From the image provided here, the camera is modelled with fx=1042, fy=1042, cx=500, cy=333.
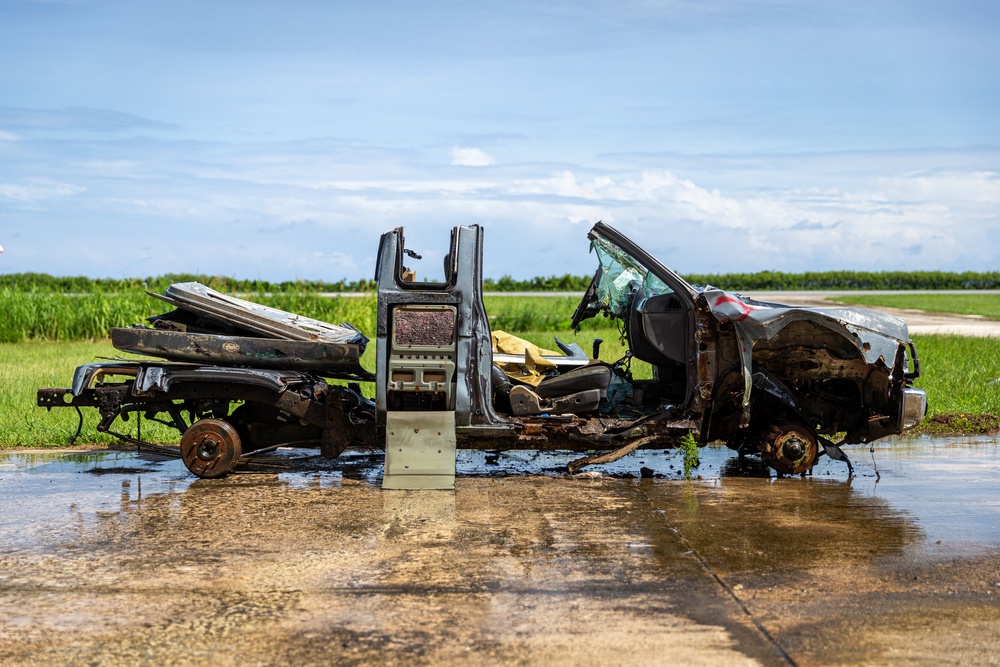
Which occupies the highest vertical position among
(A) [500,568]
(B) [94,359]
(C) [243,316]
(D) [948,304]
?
(D) [948,304]

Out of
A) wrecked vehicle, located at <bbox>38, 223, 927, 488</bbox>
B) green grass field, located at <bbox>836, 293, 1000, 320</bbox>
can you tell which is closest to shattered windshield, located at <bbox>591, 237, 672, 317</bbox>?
wrecked vehicle, located at <bbox>38, 223, 927, 488</bbox>

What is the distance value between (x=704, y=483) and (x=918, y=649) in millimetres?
3680

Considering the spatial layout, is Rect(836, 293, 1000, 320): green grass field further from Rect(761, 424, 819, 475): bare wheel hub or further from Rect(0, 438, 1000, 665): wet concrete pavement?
Rect(0, 438, 1000, 665): wet concrete pavement

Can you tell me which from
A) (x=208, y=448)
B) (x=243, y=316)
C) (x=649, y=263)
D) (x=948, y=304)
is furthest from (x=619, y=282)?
(x=948, y=304)

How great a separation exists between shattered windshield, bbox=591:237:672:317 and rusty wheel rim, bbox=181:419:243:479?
3338 mm

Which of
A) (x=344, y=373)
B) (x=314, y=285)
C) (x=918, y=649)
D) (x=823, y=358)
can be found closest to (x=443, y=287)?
(x=344, y=373)

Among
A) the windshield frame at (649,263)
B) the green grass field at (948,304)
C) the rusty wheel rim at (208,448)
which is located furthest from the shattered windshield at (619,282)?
the green grass field at (948,304)

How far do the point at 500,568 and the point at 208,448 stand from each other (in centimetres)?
330

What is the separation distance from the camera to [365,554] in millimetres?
6145

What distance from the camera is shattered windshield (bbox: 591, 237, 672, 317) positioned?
8.85 meters

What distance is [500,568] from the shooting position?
5887 mm

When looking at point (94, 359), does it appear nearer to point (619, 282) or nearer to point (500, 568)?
point (619, 282)

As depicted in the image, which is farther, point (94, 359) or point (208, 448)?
point (94, 359)

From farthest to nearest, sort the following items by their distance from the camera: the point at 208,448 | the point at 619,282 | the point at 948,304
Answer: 1. the point at 948,304
2. the point at 619,282
3. the point at 208,448
